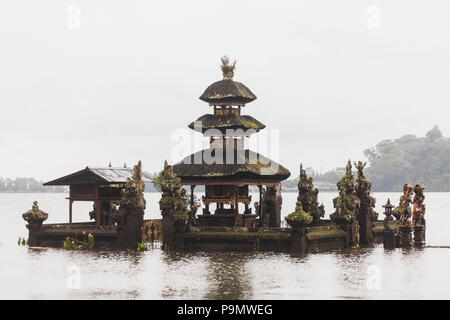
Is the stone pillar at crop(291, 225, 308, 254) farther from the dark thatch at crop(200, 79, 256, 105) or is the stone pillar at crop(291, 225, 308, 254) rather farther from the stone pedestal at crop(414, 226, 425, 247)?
the dark thatch at crop(200, 79, 256, 105)

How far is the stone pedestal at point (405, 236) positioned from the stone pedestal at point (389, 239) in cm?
117

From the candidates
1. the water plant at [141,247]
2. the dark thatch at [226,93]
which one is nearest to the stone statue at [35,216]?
the water plant at [141,247]

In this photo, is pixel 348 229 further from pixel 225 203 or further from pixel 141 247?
pixel 141 247

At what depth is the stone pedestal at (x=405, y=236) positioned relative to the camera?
176 feet

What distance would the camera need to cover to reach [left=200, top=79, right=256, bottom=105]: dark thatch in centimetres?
5708

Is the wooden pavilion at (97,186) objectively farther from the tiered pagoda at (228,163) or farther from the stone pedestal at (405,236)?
the stone pedestal at (405,236)

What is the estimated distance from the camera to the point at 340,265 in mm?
43781

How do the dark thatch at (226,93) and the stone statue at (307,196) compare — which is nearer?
the stone statue at (307,196)

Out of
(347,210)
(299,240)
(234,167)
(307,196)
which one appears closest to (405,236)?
(347,210)

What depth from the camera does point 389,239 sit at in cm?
5288

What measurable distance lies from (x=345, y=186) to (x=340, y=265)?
11.5 metres

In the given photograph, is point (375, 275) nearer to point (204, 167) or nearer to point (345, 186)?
point (345, 186)

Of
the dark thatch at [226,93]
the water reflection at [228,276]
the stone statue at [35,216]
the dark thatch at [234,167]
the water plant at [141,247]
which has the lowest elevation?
the water reflection at [228,276]
